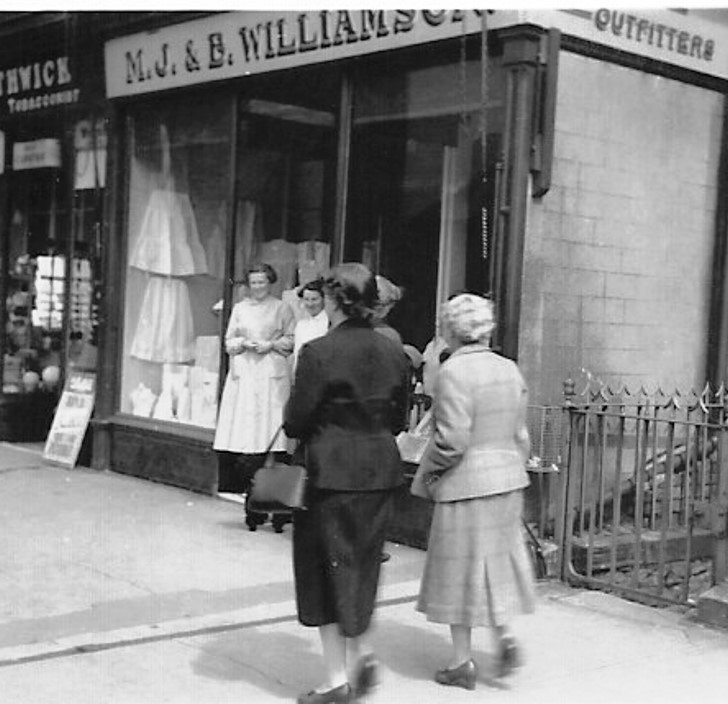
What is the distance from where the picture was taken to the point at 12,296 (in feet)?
39.2

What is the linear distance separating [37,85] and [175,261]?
8.53 feet

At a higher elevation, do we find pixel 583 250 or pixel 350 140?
pixel 350 140

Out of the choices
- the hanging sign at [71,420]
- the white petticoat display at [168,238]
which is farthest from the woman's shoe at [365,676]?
the hanging sign at [71,420]

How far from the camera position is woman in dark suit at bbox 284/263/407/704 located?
14.6ft

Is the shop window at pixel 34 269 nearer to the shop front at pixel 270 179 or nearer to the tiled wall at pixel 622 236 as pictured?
the shop front at pixel 270 179

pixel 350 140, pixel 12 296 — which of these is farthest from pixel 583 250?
pixel 12 296

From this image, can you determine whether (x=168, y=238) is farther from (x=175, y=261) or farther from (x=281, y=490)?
(x=281, y=490)

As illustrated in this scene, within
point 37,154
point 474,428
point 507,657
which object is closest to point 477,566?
point 507,657

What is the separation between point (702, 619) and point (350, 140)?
4.35m

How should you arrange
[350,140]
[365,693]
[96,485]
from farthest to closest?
1. [96,485]
2. [350,140]
3. [365,693]

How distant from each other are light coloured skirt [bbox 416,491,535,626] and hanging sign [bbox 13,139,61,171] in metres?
7.61

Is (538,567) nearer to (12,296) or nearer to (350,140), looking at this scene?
(350,140)

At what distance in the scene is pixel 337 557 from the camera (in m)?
4.48

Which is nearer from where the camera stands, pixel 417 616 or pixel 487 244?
pixel 417 616
